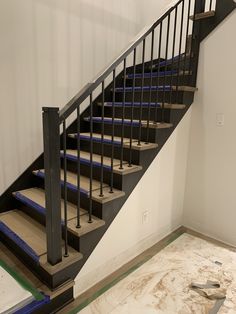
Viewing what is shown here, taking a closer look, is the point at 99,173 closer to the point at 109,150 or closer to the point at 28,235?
the point at 109,150

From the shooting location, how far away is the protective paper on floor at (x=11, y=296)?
1.46 metres

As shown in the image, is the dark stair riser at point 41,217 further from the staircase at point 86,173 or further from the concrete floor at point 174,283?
the concrete floor at point 174,283

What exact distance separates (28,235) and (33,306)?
536 mm

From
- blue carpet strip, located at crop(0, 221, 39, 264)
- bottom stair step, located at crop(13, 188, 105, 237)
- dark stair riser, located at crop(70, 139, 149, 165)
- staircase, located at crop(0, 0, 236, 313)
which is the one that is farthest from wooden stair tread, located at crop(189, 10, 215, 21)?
blue carpet strip, located at crop(0, 221, 39, 264)

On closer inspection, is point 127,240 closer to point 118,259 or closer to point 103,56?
point 118,259

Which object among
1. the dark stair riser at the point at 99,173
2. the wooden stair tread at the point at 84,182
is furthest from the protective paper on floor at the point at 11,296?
the dark stair riser at the point at 99,173

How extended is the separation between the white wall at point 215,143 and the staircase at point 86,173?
0.12 metres

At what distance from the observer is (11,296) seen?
1.53 m

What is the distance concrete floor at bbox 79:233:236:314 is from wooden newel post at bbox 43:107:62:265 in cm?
50

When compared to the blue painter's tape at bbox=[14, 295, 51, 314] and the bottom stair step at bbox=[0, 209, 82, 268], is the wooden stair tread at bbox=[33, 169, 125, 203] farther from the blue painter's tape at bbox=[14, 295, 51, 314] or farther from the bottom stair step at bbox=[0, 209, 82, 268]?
the blue painter's tape at bbox=[14, 295, 51, 314]

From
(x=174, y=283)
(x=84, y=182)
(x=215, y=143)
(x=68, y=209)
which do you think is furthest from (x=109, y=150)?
(x=174, y=283)

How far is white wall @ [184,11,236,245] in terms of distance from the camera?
2.26 m

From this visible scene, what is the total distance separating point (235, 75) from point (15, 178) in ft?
7.38

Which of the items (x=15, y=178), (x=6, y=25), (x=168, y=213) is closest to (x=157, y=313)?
(x=168, y=213)
